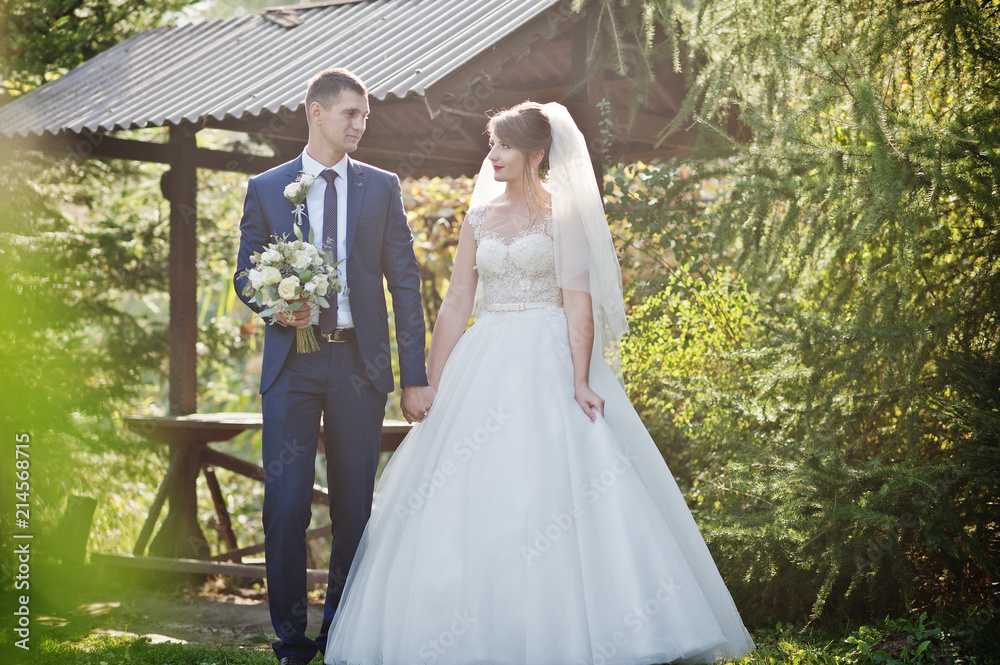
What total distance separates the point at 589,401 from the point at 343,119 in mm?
1622

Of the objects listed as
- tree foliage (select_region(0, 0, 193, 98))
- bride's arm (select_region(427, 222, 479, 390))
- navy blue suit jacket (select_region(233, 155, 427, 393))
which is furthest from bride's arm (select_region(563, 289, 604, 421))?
tree foliage (select_region(0, 0, 193, 98))

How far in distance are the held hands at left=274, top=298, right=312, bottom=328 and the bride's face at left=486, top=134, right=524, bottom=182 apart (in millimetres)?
1088

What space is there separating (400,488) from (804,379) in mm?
2160

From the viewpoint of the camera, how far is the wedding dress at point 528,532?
130 inches

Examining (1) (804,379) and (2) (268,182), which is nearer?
(2) (268,182)

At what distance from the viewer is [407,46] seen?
18.3ft

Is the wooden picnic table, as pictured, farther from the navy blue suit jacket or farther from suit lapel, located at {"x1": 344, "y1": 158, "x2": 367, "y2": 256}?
suit lapel, located at {"x1": 344, "y1": 158, "x2": 367, "y2": 256}

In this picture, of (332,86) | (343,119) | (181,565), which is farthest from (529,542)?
(181,565)

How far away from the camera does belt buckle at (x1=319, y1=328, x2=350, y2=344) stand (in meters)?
3.80

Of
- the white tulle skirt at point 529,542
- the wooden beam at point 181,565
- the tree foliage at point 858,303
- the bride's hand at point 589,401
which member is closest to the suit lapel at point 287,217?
the white tulle skirt at point 529,542

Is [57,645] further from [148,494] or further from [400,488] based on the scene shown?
[148,494]

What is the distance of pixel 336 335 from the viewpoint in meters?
3.82

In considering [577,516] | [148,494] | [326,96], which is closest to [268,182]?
[326,96]

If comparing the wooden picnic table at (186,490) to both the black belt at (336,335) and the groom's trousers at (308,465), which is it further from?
the black belt at (336,335)
